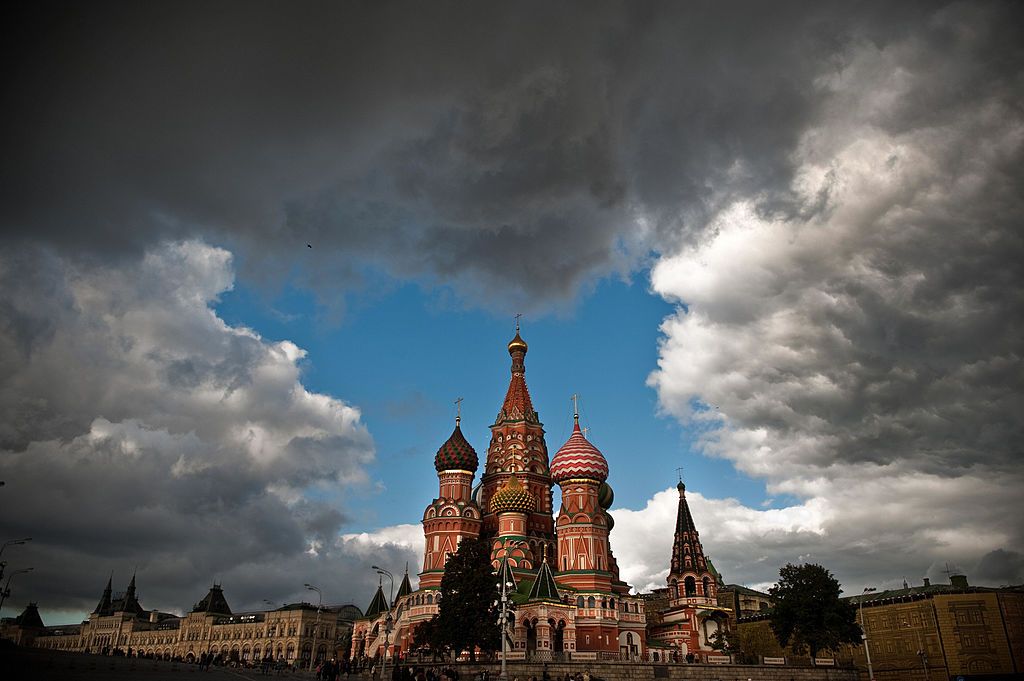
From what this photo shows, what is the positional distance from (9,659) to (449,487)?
43079 mm

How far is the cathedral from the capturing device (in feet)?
195

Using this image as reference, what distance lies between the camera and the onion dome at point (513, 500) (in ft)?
219

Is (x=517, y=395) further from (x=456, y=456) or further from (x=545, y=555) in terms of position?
(x=545, y=555)

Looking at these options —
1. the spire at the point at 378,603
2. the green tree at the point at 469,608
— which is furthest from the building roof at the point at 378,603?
the green tree at the point at 469,608

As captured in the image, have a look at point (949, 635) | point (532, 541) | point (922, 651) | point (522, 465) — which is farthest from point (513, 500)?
point (949, 635)

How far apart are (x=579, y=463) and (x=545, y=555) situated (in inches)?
386

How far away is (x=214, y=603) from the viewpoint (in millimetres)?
131500

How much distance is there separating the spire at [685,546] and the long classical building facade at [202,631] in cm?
4500

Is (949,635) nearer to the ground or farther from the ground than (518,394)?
nearer to the ground

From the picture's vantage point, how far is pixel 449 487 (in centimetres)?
7212

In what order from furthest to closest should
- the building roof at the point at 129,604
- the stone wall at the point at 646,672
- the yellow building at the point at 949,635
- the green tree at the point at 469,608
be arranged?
the building roof at the point at 129,604 → the yellow building at the point at 949,635 → the green tree at the point at 469,608 → the stone wall at the point at 646,672

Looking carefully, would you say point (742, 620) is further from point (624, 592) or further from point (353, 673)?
point (353, 673)

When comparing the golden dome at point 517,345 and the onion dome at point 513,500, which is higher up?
the golden dome at point 517,345

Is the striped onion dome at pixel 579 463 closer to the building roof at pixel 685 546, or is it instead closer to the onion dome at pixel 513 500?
the onion dome at pixel 513 500
